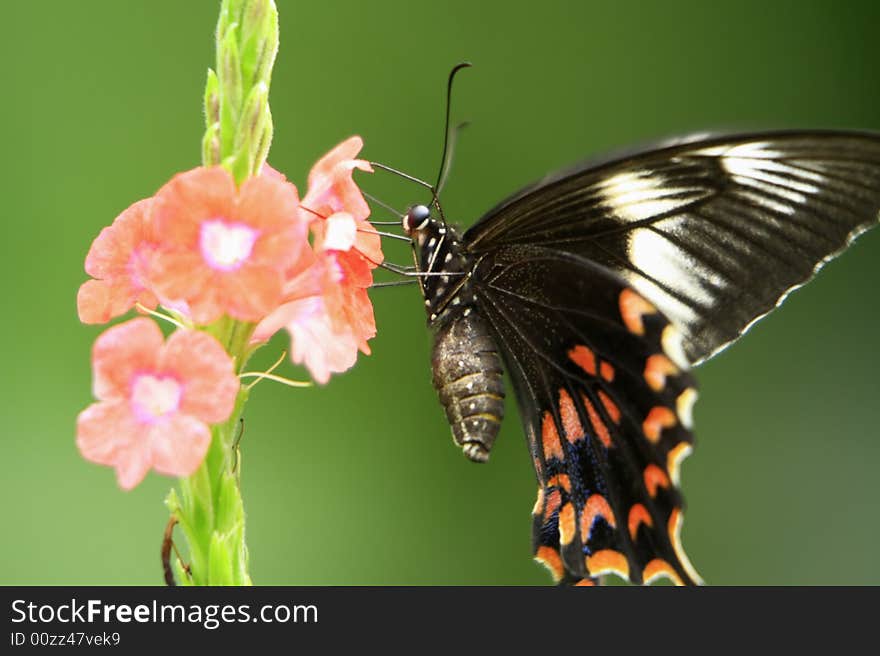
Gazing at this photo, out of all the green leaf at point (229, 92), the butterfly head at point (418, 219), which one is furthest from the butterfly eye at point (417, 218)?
the green leaf at point (229, 92)

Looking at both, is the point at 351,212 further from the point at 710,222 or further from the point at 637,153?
the point at 710,222

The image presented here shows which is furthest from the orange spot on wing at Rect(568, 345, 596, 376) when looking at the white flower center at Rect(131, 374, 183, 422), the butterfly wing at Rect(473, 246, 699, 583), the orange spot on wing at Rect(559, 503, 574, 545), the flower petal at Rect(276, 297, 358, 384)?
the white flower center at Rect(131, 374, 183, 422)

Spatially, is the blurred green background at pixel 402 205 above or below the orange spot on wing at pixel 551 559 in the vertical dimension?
above

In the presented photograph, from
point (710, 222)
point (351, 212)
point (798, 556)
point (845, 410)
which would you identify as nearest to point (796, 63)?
point (845, 410)

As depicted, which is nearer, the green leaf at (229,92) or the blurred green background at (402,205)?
the green leaf at (229,92)

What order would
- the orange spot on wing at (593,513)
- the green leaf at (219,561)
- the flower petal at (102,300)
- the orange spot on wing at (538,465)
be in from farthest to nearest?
the orange spot on wing at (538,465) < the orange spot on wing at (593,513) < the flower petal at (102,300) < the green leaf at (219,561)

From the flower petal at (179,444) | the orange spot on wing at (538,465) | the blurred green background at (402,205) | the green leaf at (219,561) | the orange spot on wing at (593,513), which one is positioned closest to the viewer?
the flower petal at (179,444)

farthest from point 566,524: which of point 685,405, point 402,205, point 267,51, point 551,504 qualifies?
point 402,205

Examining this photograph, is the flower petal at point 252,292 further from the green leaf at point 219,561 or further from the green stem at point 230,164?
the green leaf at point 219,561
